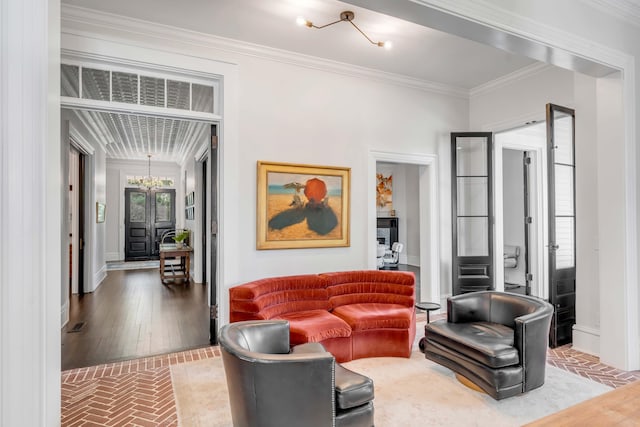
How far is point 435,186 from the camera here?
538cm

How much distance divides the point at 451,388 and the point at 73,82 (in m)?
4.54

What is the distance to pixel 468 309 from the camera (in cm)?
337

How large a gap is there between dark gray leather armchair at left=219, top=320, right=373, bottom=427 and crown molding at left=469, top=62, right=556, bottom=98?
15.0 ft

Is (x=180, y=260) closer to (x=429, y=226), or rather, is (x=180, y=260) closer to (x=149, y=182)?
(x=149, y=182)

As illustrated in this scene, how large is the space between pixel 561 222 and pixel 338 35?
330 centimetres

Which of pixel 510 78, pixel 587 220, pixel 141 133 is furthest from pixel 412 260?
pixel 141 133

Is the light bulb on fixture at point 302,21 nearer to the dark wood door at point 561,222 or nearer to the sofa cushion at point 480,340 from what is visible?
the dark wood door at point 561,222

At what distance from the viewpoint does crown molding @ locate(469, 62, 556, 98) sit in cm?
456

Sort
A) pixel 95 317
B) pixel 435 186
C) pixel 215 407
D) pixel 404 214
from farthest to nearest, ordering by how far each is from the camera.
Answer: pixel 404 214, pixel 435 186, pixel 95 317, pixel 215 407

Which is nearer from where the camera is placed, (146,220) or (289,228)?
(289,228)

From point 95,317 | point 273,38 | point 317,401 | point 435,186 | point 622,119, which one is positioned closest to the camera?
point 317,401

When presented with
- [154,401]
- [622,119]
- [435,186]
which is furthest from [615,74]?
[154,401]

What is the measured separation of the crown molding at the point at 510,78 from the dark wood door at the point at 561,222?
924mm

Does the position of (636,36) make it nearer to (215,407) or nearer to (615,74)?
(615,74)
